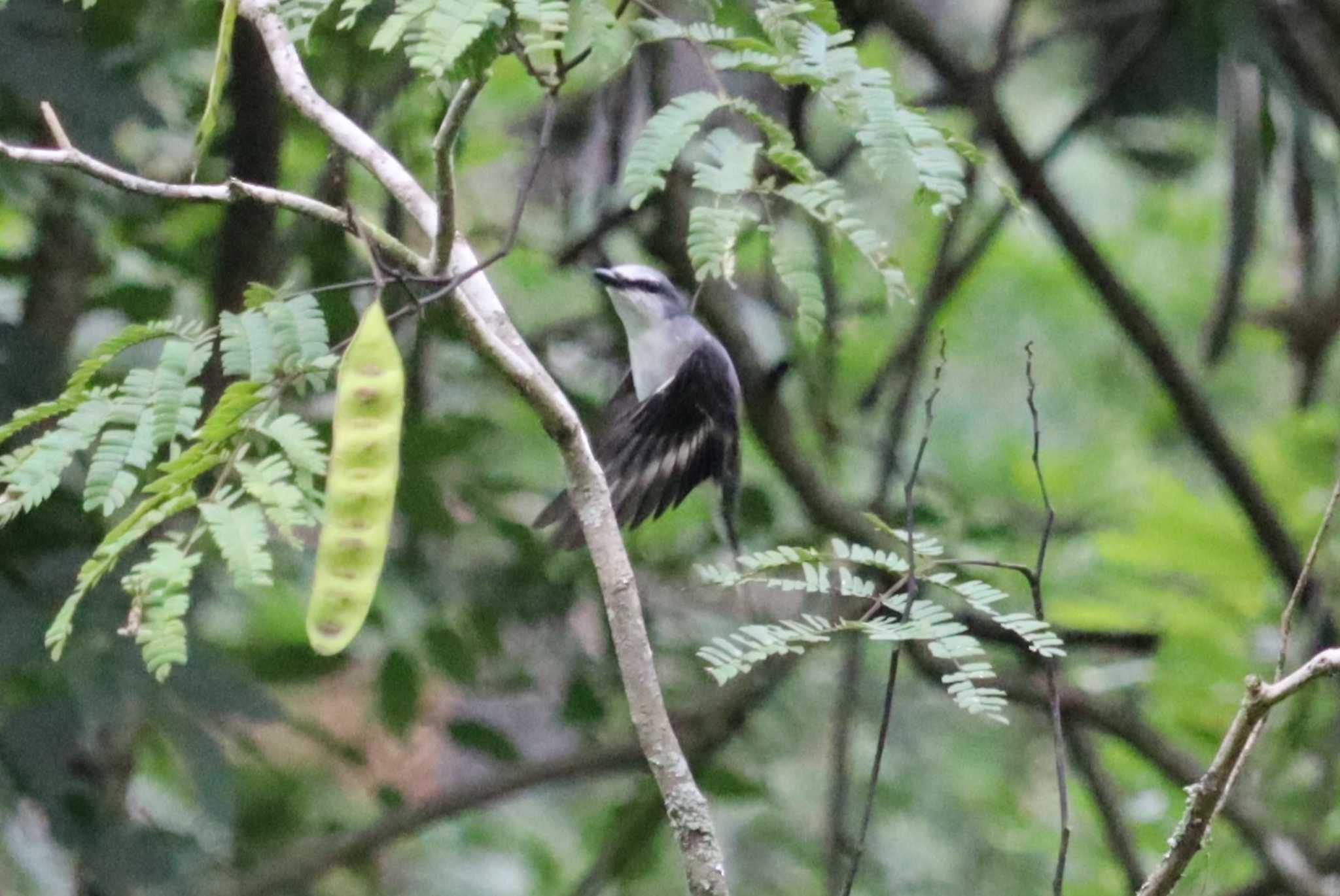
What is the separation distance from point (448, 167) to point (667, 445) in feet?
3.72

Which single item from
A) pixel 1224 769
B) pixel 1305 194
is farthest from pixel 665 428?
pixel 1305 194

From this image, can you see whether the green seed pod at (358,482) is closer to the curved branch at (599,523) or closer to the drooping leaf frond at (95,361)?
the curved branch at (599,523)

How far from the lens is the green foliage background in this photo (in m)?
3.01

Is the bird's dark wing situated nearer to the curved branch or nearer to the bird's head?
the bird's head

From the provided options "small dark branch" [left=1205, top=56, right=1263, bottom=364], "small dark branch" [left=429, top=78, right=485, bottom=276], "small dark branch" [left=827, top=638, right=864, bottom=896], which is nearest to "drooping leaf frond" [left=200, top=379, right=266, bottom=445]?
"small dark branch" [left=429, top=78, right=485, bottom=276]

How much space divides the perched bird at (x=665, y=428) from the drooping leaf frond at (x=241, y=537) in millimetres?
829

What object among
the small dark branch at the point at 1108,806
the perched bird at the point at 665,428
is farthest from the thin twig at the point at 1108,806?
the perched bird at the point at 665,428

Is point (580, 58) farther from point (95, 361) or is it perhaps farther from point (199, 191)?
point (95, 361)

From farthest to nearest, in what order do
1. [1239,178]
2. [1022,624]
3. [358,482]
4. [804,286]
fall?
[1239,178], [804,286], [1022,624], [358,482]

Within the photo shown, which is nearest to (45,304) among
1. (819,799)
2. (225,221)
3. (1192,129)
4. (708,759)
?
(225,221)

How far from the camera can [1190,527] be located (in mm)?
3943

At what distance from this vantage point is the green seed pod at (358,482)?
53.5 inches

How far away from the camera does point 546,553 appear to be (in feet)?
12.8

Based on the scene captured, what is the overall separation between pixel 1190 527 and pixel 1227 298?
0.61 metres
